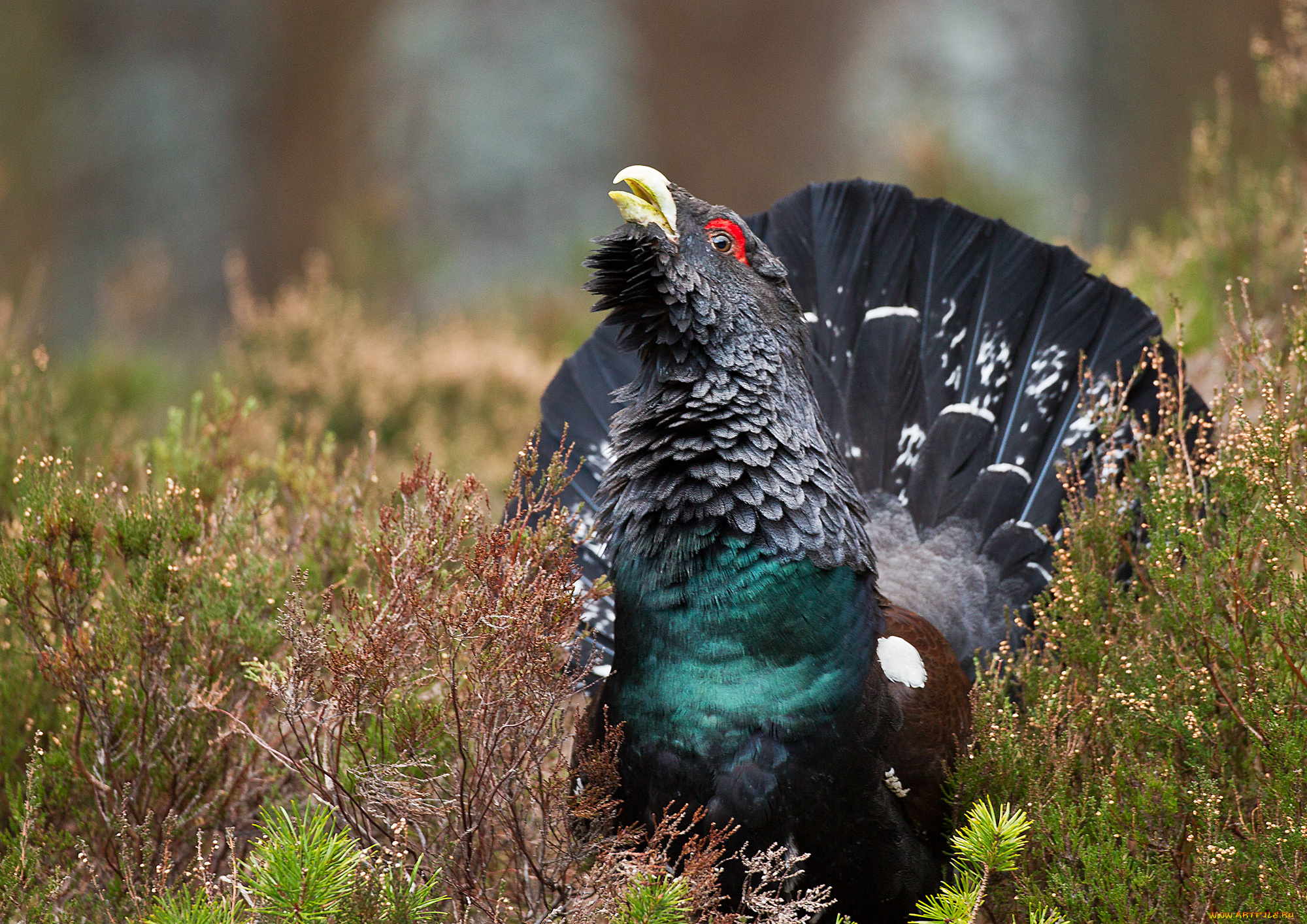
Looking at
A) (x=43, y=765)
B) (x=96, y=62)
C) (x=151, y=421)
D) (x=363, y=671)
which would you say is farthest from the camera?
(x=96, y=62)

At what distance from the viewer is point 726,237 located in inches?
91.0

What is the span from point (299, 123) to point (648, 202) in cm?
1019

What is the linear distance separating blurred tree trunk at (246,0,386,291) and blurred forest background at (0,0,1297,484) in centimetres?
2

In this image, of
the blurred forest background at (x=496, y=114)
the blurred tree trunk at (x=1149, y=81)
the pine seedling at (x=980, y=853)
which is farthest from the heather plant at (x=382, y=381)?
the blurred tree trunk at (x=1149, y=81)

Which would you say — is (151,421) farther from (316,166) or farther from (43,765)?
(316,166)

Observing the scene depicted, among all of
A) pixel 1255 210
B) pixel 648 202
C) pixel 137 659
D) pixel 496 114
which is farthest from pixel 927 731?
pixel 496 114

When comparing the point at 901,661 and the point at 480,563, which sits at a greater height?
the point at 901,661

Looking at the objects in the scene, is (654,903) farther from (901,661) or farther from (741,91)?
(741,91)

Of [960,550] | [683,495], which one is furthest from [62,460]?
[960,550]

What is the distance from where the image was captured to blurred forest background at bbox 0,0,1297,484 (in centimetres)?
947

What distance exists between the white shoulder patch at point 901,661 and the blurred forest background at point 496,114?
6502 mm

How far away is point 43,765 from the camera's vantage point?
2.42m

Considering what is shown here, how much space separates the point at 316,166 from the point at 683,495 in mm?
10143

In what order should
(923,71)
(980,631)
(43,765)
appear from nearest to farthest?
(43,765)
(980,631)
(923,71)
